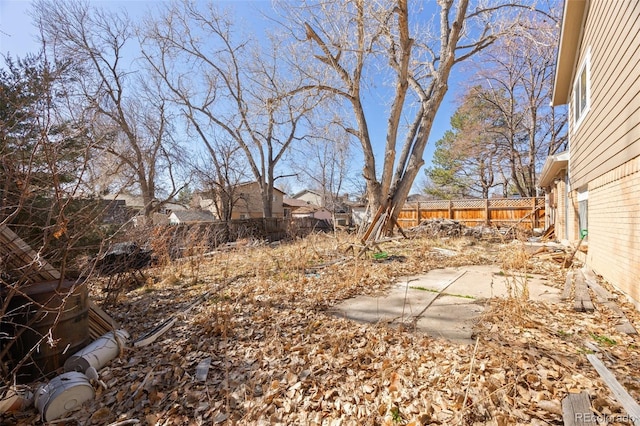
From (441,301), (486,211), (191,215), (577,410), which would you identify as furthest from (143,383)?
(191,215)

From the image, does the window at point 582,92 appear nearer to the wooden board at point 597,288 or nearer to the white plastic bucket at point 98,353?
the wooden board at point 597,288

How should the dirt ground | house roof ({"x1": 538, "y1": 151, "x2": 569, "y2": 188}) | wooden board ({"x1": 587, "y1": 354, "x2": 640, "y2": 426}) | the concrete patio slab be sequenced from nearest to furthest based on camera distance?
wooden board ({"x1": 587, "y1": 354, "x2": 640, "y2": 426}), the dirt ground, the concrete patio slab, house roof ({"x1": 538, "y1": 151, "x2": 569, "y2": 188})

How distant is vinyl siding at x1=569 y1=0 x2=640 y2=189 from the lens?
127 inches

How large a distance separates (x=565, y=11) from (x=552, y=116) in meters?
12.6

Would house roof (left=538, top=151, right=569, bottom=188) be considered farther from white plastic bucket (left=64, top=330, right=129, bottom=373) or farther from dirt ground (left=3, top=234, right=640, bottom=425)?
white plastic bucket (left=64, top=330, right=129, bottom=373)

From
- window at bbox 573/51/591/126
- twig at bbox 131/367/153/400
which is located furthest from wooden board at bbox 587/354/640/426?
window at bbox 573/51/591/126

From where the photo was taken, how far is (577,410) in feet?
5.36

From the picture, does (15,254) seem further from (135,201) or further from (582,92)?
(135,201)

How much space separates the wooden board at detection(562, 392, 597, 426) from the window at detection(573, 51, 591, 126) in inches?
229

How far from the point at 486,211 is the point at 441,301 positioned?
13.6 meters

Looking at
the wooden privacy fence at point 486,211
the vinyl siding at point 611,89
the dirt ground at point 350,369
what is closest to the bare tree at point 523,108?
the wooden privacy fence at point 486,211

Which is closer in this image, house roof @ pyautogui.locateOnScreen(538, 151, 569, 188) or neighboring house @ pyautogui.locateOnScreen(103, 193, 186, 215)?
neighboring house @ pyautogui.locateOnScreen(103, 193, 186, 215)

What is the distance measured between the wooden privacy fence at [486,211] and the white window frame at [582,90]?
789cm

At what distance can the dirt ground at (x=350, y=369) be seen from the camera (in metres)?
1.87
